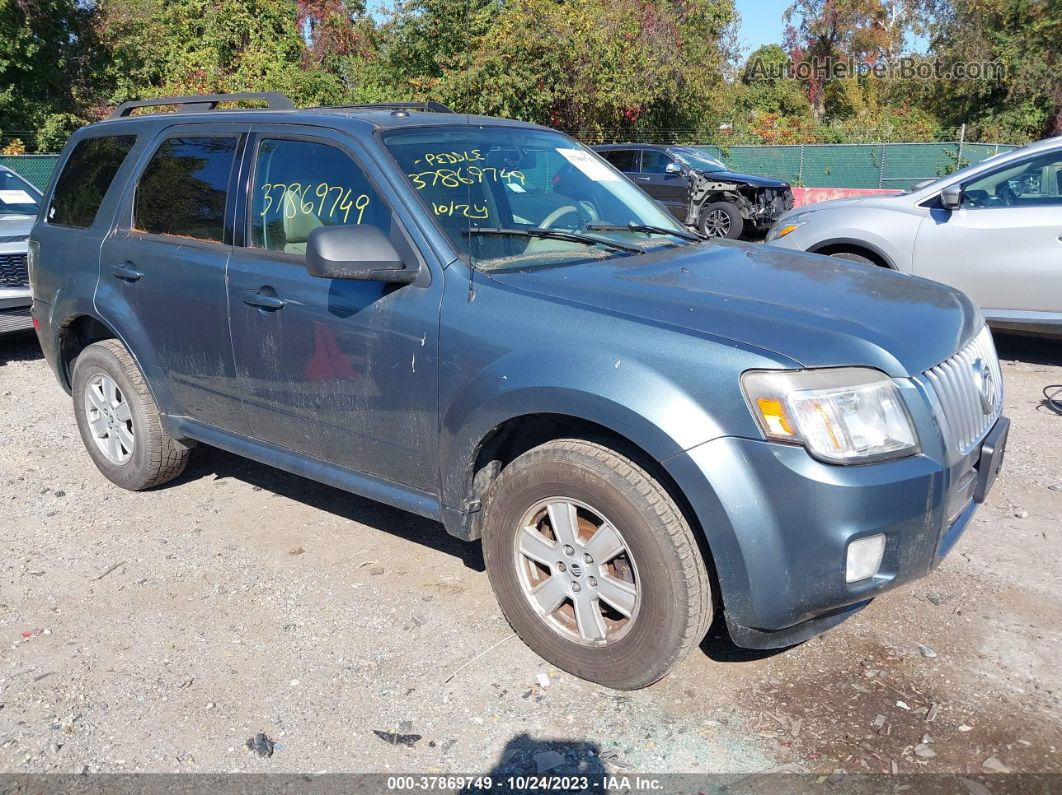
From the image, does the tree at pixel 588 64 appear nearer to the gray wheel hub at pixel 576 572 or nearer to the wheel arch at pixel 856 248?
the wheel arch at pixel 856 248

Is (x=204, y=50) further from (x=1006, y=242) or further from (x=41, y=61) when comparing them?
(x=1006, y=242)

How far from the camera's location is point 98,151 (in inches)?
192

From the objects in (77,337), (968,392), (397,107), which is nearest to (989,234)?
(968,392)

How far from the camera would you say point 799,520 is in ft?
8.65

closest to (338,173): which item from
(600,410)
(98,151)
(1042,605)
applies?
(600,410)

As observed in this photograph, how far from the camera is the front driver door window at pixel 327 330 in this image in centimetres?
341

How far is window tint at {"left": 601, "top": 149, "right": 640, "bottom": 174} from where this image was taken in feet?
57.7

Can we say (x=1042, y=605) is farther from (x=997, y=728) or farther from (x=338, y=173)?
(x=338, y=173)

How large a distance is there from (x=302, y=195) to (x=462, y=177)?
2.35 feet

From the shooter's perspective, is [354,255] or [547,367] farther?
[354,255]

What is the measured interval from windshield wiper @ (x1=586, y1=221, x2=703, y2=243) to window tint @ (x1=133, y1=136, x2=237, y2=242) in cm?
168

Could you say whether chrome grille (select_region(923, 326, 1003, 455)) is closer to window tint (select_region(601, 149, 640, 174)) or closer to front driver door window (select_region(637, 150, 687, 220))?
front driver door window (select_region(637, 150, 687, 220))

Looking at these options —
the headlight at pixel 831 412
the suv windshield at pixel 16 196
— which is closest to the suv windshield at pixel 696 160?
the suv windshield at pixel 16 196

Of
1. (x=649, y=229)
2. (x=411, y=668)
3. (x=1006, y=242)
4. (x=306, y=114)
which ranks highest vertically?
(x=306, y=114)
